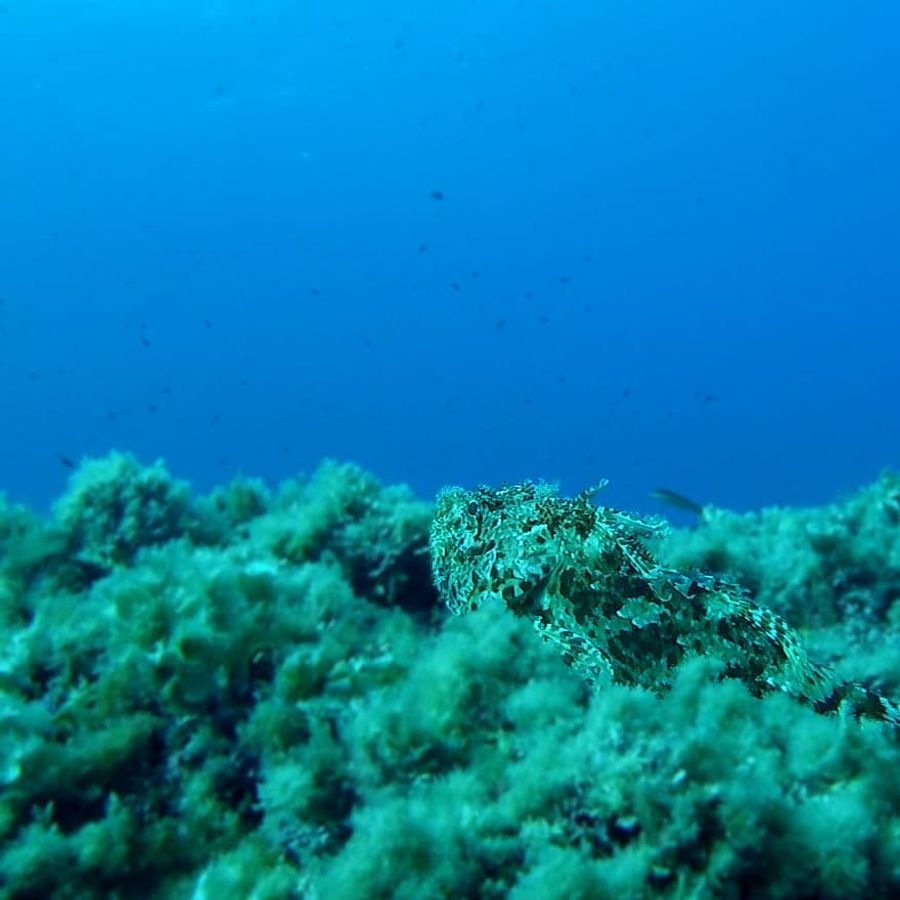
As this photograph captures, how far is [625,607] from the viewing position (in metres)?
3.12

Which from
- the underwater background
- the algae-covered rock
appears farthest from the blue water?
the algae-covered rock

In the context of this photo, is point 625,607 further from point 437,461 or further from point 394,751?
point 437,461

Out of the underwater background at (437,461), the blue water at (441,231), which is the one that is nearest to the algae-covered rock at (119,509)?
the underwater background at (437,461)

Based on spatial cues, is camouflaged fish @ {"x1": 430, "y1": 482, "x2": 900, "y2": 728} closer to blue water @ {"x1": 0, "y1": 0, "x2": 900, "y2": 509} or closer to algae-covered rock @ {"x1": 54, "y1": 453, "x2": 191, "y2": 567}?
algae-covered rock @ {"x1": 54, "y1": 453, "x2": 191, "y2": 567}

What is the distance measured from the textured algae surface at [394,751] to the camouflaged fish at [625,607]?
0.02 metres

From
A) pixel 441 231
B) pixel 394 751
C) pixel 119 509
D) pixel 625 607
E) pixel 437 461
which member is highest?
pixel 441 231

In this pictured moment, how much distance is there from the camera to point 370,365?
15600 cm

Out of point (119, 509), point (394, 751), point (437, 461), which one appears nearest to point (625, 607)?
point (394, 751)

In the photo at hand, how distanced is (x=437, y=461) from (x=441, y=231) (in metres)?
46.3

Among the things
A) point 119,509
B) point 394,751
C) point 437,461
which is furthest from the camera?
point 437,461

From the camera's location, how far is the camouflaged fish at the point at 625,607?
10.1 ft

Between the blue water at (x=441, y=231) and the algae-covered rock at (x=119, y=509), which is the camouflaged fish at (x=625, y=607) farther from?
the blue water at (x=441, y=231)

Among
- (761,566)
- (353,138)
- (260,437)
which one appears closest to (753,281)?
(353,138)

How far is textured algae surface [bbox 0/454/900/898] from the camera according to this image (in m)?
2.05
